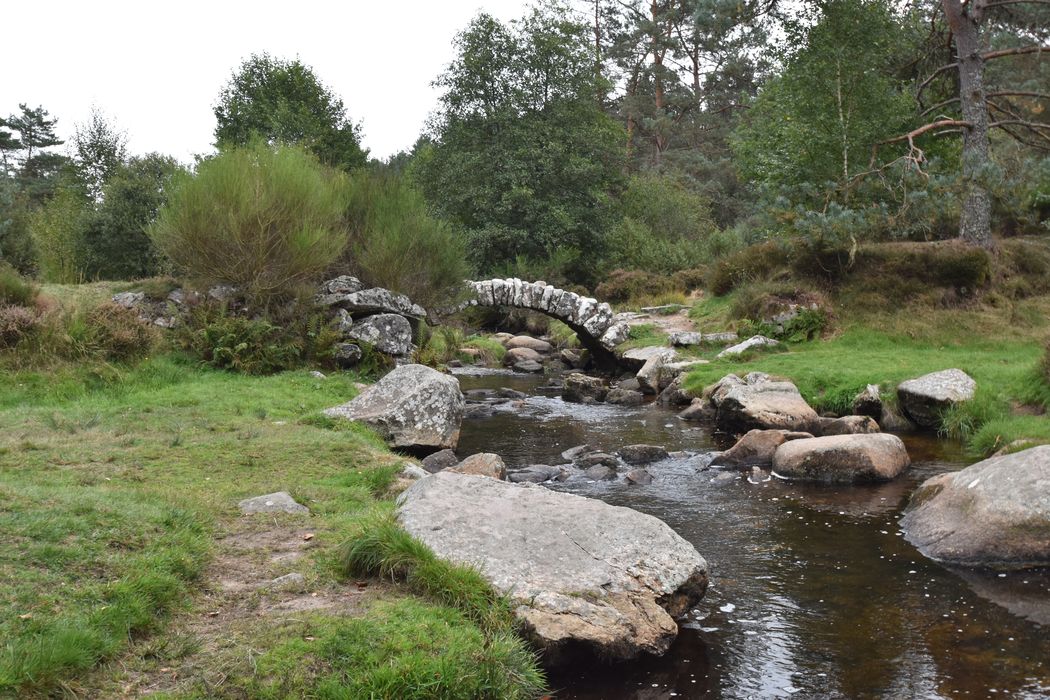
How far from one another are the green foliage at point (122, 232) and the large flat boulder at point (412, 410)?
1290 cm

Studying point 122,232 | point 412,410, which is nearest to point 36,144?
point 122,232

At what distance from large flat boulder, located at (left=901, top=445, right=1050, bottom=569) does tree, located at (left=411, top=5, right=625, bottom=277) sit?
2861cm

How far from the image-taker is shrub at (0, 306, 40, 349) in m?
13.1

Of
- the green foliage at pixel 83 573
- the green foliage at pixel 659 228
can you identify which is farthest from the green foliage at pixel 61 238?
the green foliage at pixel 659 228

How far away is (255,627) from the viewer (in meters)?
4.85

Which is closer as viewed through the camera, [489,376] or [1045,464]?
[1045,464]

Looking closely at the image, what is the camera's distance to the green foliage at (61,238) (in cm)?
2256

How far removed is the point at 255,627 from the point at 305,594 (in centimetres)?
62

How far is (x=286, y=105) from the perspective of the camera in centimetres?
3606

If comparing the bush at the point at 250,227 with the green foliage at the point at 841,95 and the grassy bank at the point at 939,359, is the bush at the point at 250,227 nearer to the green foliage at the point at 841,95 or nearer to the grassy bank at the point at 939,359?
the grassy bank at the point at 939,359

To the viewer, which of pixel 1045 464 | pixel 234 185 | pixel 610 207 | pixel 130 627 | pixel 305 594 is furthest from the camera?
pixel 610 207

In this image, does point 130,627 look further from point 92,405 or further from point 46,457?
point 92,405

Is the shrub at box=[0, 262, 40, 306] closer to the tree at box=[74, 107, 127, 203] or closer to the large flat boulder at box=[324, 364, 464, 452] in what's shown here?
the large flat boulder at box=[324, 364, 464, 452]

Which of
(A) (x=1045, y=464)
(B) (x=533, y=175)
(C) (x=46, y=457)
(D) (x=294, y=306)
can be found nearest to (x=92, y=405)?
(C) (x=46, y=457)
